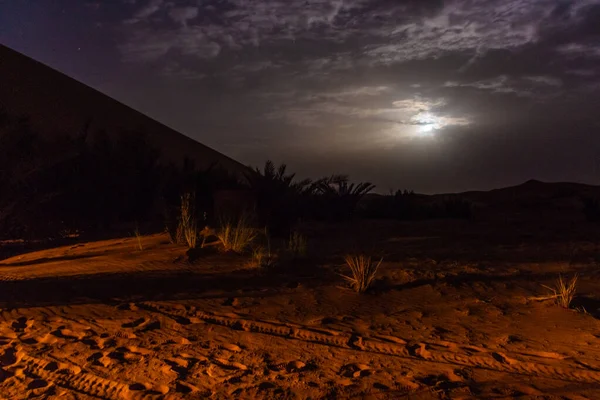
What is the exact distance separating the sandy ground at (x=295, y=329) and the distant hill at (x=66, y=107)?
3324 centimetres

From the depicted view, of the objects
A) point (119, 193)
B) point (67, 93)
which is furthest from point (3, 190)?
point (67, 93)

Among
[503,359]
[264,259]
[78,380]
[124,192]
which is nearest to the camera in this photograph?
[78,380]

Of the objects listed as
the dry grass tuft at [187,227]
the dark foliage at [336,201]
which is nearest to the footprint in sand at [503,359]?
the dry grass tuft at [187,227]

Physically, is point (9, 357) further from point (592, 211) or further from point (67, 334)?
point (592, 211)

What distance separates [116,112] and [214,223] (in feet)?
163

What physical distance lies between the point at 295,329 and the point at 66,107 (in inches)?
2034

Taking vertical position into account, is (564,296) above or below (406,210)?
below

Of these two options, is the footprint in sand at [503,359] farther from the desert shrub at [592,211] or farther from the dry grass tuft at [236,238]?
the desert shrub at [592,211]

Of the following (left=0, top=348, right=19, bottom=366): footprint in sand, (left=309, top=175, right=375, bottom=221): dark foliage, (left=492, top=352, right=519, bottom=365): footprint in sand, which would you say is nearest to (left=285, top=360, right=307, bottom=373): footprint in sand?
(left=492, top=352, right=519, bottom=365): footprint in sand

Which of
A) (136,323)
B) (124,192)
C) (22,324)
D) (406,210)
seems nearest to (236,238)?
(136,323)

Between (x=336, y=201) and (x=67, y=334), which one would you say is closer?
(x=67, y=334)

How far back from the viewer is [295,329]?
22.4ft

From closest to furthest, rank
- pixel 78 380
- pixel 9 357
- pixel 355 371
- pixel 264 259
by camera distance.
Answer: pixel 78 380 → pixel 355 371 → pixel 9 357 → pixel 264 259

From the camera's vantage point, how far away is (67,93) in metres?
56.2
